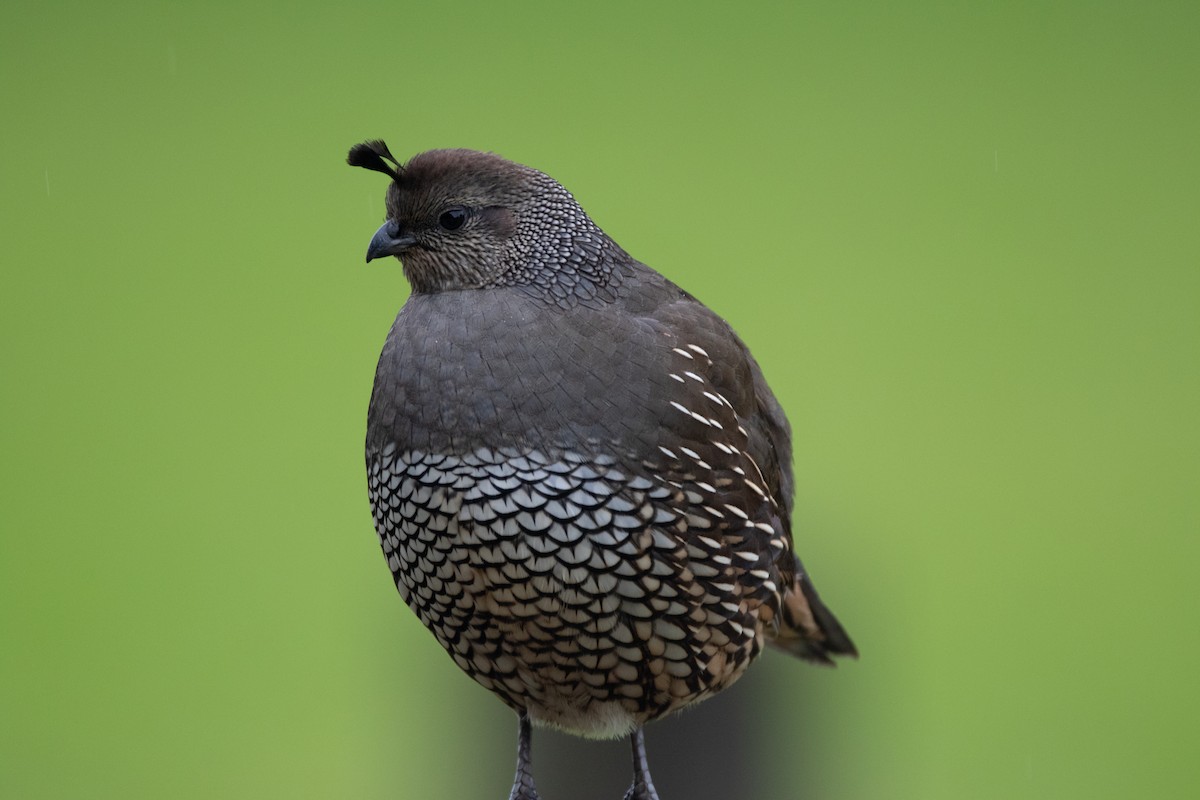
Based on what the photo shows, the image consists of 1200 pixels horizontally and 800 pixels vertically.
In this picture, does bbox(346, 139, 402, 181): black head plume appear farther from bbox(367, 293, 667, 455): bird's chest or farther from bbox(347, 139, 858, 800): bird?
bbox(367, 293, 667, 455): bird's chest

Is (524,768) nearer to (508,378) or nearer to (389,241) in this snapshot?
(508,378)

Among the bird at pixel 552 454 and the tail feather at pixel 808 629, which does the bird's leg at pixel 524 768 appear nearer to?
the bird at pixel 552 454

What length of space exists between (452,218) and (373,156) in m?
0.18

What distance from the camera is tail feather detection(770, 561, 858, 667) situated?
3295 mm

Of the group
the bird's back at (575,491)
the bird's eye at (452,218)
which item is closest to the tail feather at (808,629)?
the bird's back at (575,491)

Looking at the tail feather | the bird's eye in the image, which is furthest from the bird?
the tail feather

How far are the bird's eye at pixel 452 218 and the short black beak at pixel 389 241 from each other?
0.23 ft

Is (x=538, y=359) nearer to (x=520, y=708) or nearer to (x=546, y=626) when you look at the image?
(x=546, y=626)

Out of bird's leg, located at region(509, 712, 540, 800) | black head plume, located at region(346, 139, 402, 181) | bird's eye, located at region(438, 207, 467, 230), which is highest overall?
black head plume, located at region(346, 139, 402, 181)

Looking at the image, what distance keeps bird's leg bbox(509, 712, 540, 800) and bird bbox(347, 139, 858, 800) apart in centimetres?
23

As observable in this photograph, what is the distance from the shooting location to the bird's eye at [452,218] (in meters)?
2.70

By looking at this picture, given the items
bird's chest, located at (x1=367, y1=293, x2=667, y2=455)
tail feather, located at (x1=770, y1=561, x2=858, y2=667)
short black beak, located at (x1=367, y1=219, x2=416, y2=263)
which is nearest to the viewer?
bird's chest, located at (x1=367, y1=293, x2=667, y2=455)

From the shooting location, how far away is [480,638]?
284 cm

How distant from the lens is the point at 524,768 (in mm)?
3148
